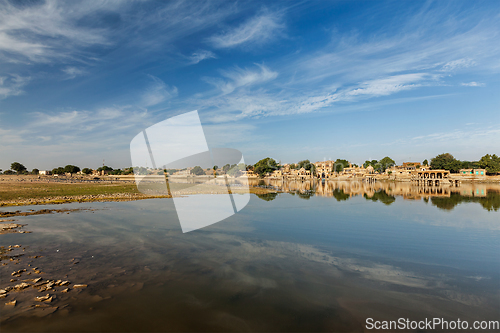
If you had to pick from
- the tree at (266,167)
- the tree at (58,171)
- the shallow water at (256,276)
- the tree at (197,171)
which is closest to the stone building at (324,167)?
the tree at (266,167)

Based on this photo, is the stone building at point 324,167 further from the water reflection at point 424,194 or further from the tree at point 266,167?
the water reflection at point 424,194

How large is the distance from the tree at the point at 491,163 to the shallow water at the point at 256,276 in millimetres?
128906

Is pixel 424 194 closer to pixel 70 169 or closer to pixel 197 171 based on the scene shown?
pixel 197 171

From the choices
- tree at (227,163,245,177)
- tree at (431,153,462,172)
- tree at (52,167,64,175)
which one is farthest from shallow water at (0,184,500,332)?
tree at (52,167,64,175)

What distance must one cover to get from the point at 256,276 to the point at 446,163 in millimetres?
145249

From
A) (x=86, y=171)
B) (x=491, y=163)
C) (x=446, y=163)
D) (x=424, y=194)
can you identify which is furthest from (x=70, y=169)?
(x=491, y=163)

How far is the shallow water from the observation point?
621 centimetres

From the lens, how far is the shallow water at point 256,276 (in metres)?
6.21

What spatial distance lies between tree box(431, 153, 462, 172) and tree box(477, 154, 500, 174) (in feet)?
29.5

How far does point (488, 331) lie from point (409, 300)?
164 cm

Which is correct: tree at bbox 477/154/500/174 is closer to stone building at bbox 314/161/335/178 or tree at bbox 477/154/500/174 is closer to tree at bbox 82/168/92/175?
stone building at bbox 314/161/335/178

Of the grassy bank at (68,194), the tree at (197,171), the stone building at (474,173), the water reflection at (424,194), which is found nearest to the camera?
the grassy bank at (68,194)

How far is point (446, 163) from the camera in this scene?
386 ft

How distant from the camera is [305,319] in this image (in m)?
6.16
